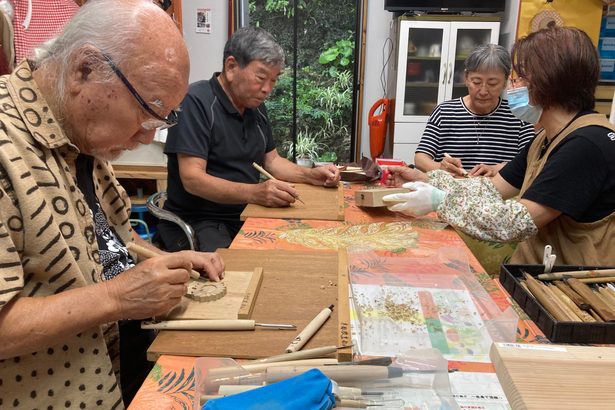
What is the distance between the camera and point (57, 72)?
1033 mm

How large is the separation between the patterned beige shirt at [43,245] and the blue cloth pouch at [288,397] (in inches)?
16.1

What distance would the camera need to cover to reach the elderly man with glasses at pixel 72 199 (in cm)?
94

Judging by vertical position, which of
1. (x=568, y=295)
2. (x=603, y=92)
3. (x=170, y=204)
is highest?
(x=603, y=92)

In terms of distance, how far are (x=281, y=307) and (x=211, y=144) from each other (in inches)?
55.1

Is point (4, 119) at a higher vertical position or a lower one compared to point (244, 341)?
higher

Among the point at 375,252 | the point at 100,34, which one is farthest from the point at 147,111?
the point at 375,252

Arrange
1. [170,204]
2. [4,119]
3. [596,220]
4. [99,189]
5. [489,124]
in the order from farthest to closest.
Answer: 1. [489,124]
2. [170,204]
3. [596,220]
4. [99,189]
5. [4,119]

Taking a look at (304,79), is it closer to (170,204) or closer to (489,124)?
(489,124)

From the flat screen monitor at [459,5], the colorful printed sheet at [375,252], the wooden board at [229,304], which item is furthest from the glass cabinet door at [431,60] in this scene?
the wooden board at [229,304]

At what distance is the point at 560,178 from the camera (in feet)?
5.19

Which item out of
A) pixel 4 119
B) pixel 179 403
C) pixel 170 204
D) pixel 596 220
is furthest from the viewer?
pixel 170 204

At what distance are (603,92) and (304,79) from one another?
3102mm

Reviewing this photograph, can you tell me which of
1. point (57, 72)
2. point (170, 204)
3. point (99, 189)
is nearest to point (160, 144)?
point (170, 204)

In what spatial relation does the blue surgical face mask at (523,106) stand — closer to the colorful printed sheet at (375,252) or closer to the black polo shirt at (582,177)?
the black polo shirt at (582,177)
